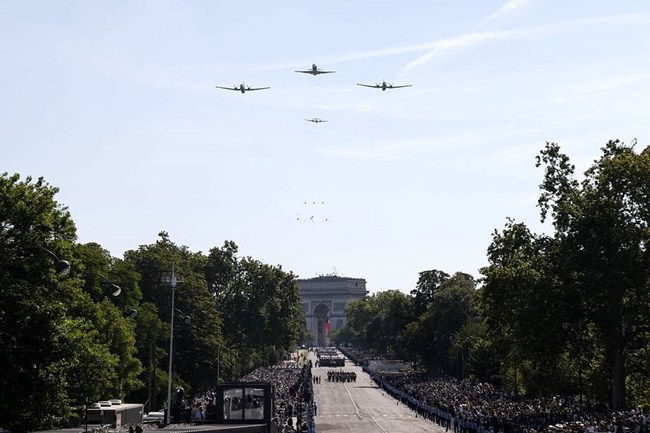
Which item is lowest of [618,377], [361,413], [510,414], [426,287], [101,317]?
[510,414]

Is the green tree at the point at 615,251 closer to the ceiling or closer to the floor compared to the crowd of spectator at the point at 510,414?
closer to the ceiling

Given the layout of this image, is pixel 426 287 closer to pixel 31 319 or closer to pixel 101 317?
pixel 101 317

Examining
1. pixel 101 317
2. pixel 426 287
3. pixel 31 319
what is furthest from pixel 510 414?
pixel 426 287

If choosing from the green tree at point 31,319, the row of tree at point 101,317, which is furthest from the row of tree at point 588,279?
the green tree at point 31,319

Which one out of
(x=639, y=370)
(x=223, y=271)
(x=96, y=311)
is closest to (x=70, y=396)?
(x=96, y=311)

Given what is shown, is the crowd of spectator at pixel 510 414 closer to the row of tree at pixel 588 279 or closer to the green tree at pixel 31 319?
the row of tree at pixel 588 279

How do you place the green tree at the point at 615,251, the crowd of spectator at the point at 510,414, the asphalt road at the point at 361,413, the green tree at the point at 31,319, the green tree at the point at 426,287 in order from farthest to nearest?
1. the green tree at the point at 426,287
2. the asphalt road at the point at 361,413
3. the green tree at the point at 615,251
4. the crowd of spectator at the point at 510,414
5. the green tree at the point at 31,319

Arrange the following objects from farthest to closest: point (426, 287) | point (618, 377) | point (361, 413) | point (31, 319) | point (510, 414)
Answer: point (426, 287) < point (361, 413) < point (618, 377) < point (510, 414) < point (31, 319)
